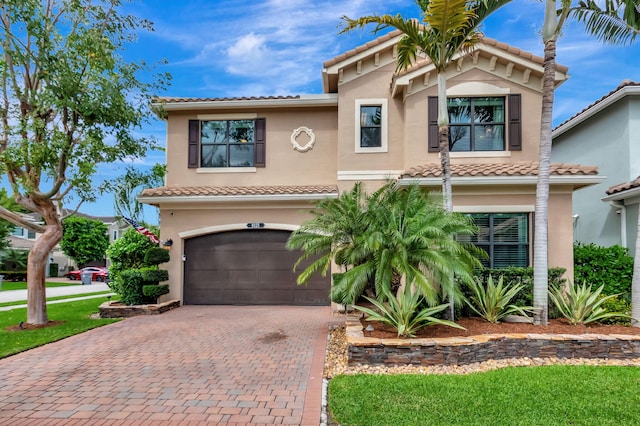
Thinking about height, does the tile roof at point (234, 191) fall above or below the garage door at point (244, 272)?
above

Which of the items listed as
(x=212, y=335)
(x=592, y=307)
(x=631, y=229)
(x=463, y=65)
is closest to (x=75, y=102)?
(x=212, y=335)

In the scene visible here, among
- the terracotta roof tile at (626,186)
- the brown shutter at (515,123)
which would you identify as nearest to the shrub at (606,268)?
the terracotta roof tile at (626,186)

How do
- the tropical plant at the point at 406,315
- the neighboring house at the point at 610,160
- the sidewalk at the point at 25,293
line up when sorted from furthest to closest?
the sidewalk at the point at 25,293 < the neighboring house at the point at 610,160 < the tropical plant at the point at 406,315

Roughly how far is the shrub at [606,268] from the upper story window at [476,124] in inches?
153

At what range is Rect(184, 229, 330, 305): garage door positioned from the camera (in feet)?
42.2

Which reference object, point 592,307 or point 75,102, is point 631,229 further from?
point 75,102

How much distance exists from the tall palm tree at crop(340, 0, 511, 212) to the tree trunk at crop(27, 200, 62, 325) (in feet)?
29.5

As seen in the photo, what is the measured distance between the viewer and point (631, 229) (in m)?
11.6

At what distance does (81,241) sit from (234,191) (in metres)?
31.9

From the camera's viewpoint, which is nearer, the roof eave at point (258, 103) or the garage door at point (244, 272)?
the garage door at point (244, 272)

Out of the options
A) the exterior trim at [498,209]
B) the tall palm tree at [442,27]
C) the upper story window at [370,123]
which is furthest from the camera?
the upper story window at [370,123]

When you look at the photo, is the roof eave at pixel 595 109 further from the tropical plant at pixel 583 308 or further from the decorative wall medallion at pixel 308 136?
the decorative wall medallion at pixel 308 136

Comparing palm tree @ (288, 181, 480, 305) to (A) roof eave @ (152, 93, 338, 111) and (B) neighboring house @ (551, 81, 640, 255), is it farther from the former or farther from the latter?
(B) neighboring house @ (551, 81, 640, 255)

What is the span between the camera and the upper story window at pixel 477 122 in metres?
11.3
